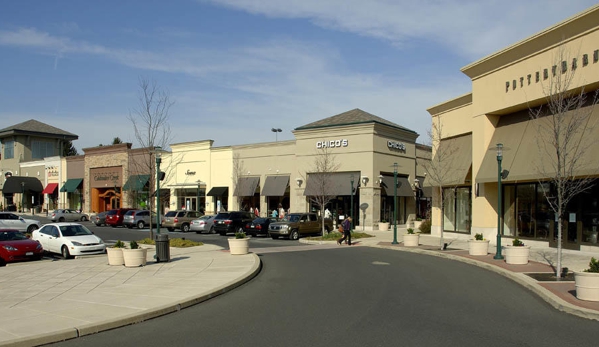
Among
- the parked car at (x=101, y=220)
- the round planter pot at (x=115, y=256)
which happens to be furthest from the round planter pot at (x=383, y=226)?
the round planter pot at (x=115, y=256)

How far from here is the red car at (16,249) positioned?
19828mm

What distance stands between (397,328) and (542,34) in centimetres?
1761

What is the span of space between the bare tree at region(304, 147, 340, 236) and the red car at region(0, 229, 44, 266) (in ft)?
67.8

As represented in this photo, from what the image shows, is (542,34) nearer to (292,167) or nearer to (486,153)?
(486,153)

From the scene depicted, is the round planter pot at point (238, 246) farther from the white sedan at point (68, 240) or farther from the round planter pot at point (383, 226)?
the round planter pot at point (383, 226)

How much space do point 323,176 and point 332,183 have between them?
10.8 ft

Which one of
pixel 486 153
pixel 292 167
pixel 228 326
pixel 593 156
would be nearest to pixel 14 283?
pixel 228 326

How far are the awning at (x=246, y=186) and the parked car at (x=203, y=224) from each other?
371 inches

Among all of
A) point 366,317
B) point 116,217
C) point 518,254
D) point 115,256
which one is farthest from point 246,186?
point 366,317

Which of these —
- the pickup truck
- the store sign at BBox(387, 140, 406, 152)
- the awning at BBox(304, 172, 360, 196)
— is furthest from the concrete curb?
the store sign at BBox(387, 140, 406, 152)

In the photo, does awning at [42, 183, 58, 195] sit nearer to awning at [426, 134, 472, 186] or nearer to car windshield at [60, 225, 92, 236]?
car windshield at [60, 225, 92, 236]

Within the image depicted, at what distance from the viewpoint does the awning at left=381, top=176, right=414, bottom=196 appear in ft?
136

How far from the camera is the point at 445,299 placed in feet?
39.4

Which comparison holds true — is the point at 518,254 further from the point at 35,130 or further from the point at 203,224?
the point at 35,130
